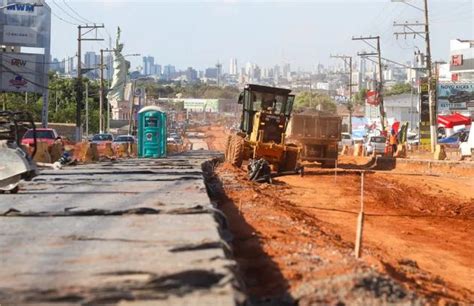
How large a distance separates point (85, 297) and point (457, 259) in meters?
9.22

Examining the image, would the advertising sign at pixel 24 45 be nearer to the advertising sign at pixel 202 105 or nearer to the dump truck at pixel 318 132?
the dump truck at pixel 318 132

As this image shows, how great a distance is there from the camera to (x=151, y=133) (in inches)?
1363

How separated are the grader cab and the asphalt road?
1445cm

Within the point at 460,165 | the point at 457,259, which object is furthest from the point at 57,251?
the point at 460,165

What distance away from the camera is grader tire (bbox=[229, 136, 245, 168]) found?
27188 mm

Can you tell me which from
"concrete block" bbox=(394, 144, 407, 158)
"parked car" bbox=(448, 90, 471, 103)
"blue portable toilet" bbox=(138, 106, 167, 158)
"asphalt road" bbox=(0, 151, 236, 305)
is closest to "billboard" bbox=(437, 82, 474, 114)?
"parked car" bbox=(448, 90, 471, 103)

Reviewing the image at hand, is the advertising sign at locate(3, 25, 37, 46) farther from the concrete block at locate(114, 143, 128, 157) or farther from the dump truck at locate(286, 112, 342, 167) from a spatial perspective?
the dump truck at locate(286, 112, 342, 167)

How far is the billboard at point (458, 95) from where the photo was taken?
72.0 m

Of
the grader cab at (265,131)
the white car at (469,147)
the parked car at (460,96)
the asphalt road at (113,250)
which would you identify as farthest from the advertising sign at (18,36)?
the asphalt road at (113,250)

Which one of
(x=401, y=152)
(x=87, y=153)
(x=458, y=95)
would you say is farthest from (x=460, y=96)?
(x=87, y=153)

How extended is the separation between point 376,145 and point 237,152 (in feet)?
101

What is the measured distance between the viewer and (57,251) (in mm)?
7410

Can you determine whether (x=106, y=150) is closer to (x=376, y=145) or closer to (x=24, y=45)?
(x=376, y=145)

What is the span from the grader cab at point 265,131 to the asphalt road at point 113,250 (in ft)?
47.4
